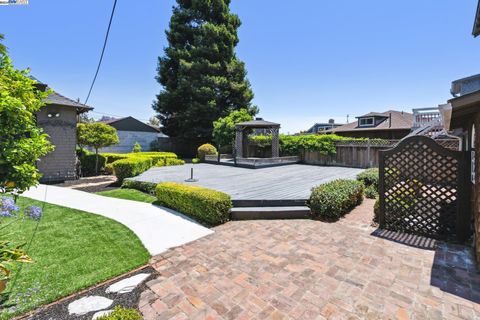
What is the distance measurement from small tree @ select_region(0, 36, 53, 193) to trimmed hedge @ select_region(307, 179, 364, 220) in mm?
5484

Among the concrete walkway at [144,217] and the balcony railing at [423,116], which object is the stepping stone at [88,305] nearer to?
the concrete walkway at [144,217]

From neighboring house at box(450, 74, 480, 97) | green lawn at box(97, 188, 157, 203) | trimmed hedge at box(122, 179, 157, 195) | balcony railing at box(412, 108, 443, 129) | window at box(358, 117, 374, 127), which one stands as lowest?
green lawn at box(97, 188, 157, 203)

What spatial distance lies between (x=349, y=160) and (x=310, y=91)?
28.7 ft

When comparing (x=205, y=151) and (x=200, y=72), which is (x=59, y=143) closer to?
(x=205, y=151)

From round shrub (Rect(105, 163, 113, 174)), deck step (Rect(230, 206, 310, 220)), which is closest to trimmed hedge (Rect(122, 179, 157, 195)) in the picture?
deck step (Rect(230, 206, 310, 220))

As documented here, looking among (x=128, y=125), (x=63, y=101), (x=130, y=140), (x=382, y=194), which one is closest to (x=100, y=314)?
(x=382, y=194)

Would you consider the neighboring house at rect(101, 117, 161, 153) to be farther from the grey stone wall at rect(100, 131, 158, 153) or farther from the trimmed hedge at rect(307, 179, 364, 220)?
the trimmed hedge at rect(307, 179, 364, 220)

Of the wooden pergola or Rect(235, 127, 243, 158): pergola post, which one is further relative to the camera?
Rect(235, 127, 243, 158): pergola post

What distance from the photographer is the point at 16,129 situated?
2387 mm

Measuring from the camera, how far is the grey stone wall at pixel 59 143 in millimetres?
10922

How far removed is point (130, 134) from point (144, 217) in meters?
20.6

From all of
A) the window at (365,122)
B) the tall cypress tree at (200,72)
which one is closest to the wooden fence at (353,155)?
the tall cypress tree at (200,72)

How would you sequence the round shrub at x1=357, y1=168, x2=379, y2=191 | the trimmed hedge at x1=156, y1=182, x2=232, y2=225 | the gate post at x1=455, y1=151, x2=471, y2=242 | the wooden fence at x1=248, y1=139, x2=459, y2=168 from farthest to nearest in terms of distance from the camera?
the wooden fence at x1=248, y1=139, x2=459, y2=168 → the round shrub at x1=357, y1=168, x2=379, y2=191 → the trimmed hedge at x1=156, y1=182, x2=232, y2=225 → the gate post at x1=455, y1=151, x2=471, y2=242

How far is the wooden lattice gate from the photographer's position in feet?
14.5
